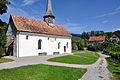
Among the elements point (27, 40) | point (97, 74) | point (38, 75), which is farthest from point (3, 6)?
point (97, 74)

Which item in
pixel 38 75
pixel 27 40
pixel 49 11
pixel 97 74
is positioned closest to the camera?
pixel 38 75

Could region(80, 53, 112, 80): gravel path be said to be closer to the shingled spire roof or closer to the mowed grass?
the mowed grass

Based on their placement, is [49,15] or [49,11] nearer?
[49,15]

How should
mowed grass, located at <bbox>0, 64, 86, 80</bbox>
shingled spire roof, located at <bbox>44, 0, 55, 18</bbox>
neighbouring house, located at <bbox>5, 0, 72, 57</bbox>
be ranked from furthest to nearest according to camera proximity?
shingled spire roof, located at <bbox>44, 0, 55, 18</bbox> → neighbouring house, located at <bbox>5, 0, 72, 57</bbox> → mowed grass, located at <bbox>0, 64, 86, 80</bbox>

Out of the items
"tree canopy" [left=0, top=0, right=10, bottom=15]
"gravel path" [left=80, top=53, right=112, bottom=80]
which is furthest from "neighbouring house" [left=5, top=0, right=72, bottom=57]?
"gravel path" [left=80, top=53, right=112, bottom=80]

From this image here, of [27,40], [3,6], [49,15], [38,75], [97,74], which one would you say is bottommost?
[97,74]

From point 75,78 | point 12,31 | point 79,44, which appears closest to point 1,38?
point 12,31

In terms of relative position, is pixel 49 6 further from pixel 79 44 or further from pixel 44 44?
pixel 79 44

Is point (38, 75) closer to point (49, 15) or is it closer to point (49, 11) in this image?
point (49, 15)

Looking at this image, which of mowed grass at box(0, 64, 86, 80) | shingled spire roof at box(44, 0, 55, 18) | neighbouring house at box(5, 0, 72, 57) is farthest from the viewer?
shingled spire roof at box(44, 0, 55, 18)

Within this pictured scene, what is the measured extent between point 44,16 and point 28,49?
43.2ft

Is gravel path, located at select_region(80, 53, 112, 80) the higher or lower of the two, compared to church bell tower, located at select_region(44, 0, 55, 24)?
lower

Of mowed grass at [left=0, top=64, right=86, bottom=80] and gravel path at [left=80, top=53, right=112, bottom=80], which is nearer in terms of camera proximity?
mowed grass at [left=0, top=64, right=86, bottom=80]

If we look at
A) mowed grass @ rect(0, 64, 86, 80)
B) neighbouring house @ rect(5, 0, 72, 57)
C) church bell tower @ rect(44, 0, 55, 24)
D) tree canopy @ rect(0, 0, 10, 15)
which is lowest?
mowed grass @ rect(0, 64, 86, 80)
